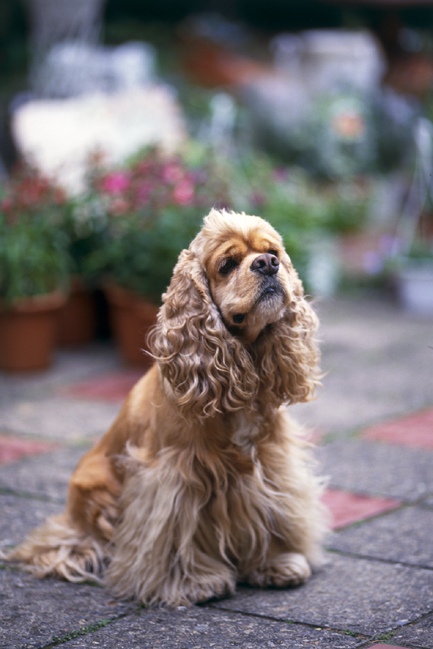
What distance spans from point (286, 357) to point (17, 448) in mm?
2200

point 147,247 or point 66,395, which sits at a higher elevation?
point 147,247

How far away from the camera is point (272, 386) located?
3002 millimetres

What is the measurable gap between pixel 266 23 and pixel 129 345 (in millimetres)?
13167

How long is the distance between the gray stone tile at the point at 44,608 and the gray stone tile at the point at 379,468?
1367mm

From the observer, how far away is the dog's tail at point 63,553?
10.5 ft

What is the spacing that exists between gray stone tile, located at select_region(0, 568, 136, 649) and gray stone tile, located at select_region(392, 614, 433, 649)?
0.92 metres

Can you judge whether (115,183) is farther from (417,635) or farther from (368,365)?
(417,635)

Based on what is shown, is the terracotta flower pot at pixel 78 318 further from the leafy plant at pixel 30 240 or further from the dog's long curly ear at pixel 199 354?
the dog's long curly ear at pixel 199 354

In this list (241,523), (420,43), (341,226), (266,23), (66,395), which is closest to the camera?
(241,523)

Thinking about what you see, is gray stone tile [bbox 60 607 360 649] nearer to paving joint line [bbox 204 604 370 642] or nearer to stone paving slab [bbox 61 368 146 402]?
paving joint line [bbox 204 604 370 642]

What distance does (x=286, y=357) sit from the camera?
9.81ft

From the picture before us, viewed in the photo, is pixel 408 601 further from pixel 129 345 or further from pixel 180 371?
pixel 129 345

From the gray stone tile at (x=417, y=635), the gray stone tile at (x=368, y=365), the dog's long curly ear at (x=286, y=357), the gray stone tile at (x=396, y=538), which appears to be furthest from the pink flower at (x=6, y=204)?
the gray stone tile at (x=417, y=635)

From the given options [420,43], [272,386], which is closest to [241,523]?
[272,386]
